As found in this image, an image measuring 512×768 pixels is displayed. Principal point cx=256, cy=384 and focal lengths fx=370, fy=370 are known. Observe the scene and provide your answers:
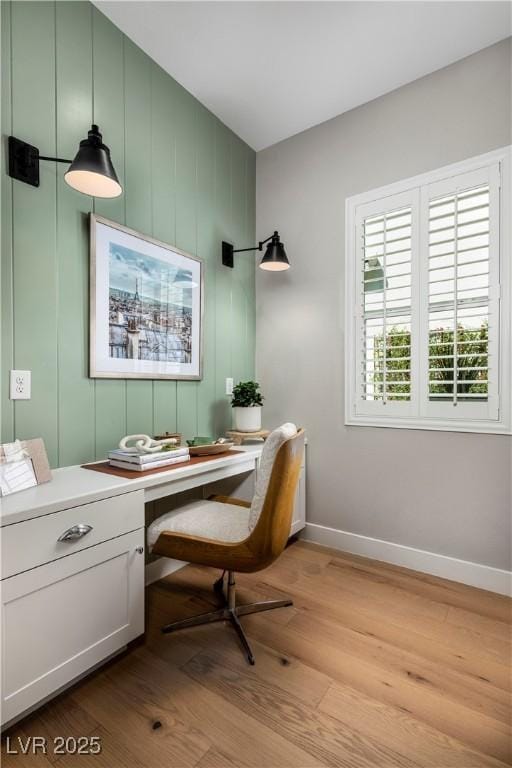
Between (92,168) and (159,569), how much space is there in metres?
1.99

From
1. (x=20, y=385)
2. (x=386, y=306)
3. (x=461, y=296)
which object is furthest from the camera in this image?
(x=386, y=306)

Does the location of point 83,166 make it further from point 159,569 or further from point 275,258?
point 159,569

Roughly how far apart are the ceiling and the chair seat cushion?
244 cm

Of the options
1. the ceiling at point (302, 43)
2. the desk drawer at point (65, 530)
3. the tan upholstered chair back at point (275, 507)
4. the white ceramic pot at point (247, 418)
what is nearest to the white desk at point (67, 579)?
the desk drawer at point (65, 530)

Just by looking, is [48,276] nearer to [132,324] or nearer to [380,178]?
[132,324]

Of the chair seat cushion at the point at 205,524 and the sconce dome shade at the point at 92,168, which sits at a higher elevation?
the sconce dome shade at the point at 92,168

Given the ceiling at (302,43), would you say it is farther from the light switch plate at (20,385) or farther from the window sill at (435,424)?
the window sill at (435,424)

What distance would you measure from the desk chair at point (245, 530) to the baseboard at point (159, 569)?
417 mm

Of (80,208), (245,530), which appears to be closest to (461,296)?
(245,530)

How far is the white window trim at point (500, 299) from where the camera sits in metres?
1.93

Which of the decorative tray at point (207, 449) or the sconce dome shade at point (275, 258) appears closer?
the decorative tray at point (207, 449)

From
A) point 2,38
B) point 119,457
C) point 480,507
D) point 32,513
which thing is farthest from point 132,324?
point 480,507

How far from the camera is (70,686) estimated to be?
4.34 ft

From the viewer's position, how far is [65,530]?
1.22 metres
